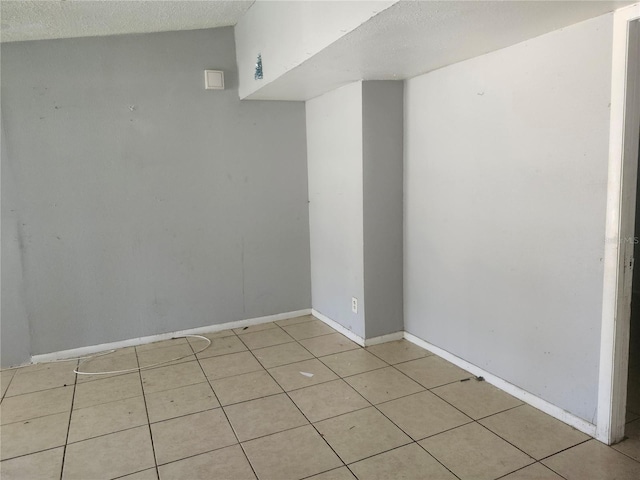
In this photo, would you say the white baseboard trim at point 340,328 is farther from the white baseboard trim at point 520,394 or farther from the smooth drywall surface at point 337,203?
the white baseboard trim at point 520,394

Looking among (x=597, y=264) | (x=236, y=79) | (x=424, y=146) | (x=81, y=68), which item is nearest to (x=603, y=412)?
(x=597, y=264)

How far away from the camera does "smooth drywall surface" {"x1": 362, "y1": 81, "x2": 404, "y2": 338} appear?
9.98ft

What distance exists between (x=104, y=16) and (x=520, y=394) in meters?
3.09

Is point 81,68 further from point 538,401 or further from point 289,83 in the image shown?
point 538,401

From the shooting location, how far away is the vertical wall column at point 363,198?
306 centimetres

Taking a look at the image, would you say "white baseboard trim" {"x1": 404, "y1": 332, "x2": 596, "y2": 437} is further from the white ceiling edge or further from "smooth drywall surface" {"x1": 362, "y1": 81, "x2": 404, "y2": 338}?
the white ceiling edge

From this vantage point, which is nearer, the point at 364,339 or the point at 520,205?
the point at 520,205

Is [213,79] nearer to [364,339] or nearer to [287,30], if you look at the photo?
[287,30]

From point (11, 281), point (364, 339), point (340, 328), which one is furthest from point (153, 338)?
point (364, 339)

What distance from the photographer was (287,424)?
230 cm

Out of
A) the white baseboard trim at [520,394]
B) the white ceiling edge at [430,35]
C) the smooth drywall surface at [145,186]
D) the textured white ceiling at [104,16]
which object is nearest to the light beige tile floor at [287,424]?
the white baseboard trim at [520,394]

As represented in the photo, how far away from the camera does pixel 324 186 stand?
356 centimetres

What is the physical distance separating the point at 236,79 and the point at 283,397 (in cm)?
225

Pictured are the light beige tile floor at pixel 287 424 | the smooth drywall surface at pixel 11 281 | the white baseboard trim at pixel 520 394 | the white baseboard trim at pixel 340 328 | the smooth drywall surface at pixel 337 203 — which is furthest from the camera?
the white baseboard trim at pixel 340 328
